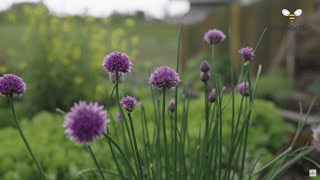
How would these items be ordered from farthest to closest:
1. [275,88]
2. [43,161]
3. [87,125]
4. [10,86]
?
1. [275,88]
2. [43,161]
3. [10,86]
4. [87,125]

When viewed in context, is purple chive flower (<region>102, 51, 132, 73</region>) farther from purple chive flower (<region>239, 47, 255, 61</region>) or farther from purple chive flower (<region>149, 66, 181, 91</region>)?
purple chive flower (<region>239, 47, 255, 61</region>)

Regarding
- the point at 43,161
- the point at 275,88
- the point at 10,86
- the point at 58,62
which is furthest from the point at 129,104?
the point at 275,88

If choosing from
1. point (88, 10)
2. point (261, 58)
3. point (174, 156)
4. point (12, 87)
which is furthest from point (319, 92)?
point (12, 87)

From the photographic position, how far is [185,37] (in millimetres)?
12367

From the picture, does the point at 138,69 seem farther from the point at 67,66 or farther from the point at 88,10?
the point at 67,66

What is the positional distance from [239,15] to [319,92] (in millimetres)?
4040

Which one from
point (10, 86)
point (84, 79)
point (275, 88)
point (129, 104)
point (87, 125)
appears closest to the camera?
point (87, 125)

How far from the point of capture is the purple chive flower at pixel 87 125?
2.87 ft

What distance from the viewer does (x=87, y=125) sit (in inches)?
34.4

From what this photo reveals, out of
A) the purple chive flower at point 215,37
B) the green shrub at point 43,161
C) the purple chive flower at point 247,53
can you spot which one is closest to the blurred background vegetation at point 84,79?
the green shrub at point 43,161

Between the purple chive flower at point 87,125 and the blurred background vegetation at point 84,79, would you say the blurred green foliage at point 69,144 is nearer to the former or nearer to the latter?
the blurred background vegetation at point 84,79

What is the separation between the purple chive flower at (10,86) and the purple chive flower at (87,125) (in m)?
0.37

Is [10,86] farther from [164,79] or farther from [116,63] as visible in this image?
[164,79]

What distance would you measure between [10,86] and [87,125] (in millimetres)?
406
